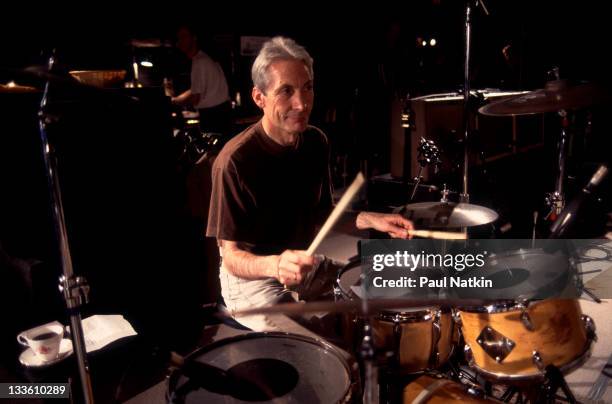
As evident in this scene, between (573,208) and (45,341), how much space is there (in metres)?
2.11

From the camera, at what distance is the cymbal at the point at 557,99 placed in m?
1.98

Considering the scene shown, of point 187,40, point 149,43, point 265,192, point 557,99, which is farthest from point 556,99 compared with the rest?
point 149,43

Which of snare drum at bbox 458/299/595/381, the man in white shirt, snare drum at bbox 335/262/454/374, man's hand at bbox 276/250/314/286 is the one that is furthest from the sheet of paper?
the man in white shirt

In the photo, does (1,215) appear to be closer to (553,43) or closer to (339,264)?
(339,264)

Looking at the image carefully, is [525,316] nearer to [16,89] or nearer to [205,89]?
[16,89]

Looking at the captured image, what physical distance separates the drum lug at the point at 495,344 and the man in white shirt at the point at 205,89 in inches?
163

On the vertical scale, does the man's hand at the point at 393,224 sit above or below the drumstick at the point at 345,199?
below

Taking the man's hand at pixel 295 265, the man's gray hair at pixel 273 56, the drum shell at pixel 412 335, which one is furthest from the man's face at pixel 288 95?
the drum shell at pixel 412 335

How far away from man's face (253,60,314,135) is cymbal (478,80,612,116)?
103 centimetres

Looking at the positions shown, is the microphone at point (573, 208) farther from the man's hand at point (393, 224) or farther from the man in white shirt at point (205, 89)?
the man in white shirt at point (205, 89)

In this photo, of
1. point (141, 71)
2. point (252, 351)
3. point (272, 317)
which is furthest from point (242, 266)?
point (141, 71)

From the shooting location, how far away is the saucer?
180 cm

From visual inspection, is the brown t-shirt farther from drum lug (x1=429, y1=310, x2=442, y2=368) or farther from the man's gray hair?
drum lug (x1=429, y1=310, x2=442, y2=368)

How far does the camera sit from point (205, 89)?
17.9 feet
